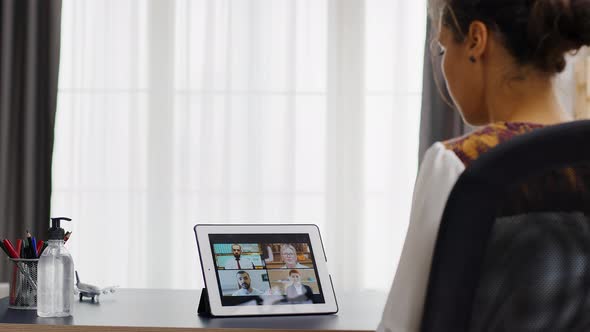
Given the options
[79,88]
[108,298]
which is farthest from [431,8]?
[79,88]

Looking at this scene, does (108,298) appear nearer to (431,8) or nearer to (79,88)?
(431,8)

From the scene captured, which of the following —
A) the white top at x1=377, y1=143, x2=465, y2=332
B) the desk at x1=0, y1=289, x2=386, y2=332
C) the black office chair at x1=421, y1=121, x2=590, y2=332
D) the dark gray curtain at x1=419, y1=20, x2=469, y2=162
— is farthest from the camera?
the dark gray curtain at x1=419, y1=20, x2=469, y2=162

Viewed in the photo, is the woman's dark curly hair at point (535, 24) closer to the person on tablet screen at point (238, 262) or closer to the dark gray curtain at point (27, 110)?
→ the person on tablet screen at point (238, 262)

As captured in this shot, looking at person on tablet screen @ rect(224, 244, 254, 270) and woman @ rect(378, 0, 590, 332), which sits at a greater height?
woman @ rect(378, 0, 590, 332)

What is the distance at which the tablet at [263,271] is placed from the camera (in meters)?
1.41

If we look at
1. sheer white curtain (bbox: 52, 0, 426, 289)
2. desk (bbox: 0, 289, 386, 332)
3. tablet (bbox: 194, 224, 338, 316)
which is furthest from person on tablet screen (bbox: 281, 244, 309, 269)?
sheer white curtain (bbox: 52, 0, 426, 289)

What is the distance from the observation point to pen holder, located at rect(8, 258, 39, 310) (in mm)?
1533

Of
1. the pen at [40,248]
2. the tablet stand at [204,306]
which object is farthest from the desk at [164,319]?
the pen at [40,248]

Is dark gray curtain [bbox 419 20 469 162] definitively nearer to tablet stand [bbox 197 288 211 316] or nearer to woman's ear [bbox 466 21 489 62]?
tablet stand [bbox 197 288 211 316]

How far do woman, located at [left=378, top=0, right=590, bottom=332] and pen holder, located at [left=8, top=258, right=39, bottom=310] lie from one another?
3.24 feet

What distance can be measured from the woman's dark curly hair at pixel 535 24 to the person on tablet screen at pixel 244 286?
75cm

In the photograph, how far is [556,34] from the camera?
817 millimetres

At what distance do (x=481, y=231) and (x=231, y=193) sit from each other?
334cm

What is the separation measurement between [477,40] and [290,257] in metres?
0.76
